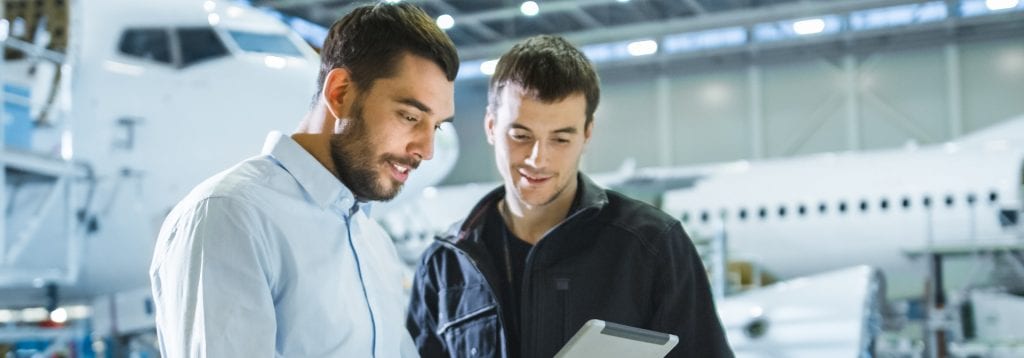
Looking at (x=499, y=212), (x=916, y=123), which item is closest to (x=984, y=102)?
(x=916, y=123)

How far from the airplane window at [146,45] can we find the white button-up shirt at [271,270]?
601 cm

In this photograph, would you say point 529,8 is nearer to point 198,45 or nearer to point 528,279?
point 198,45

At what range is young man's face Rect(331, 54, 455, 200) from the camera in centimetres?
214

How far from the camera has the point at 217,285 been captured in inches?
69.8

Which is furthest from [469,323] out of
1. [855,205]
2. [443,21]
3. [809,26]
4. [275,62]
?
[809,26]

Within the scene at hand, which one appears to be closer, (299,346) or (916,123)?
(299,346)

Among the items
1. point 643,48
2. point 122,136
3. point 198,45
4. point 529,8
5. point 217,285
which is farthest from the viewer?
point 643,48

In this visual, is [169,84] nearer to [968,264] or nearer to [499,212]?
[499,212]

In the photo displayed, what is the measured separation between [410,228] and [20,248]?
12591 millimetres

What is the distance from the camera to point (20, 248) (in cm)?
671

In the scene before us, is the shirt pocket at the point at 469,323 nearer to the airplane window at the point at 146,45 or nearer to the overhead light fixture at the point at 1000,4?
the airplane window at the point at 146,45

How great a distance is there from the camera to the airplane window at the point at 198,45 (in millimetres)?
7887

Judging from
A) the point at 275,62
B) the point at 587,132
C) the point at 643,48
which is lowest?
the point at 587,132

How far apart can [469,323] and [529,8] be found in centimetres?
1619
